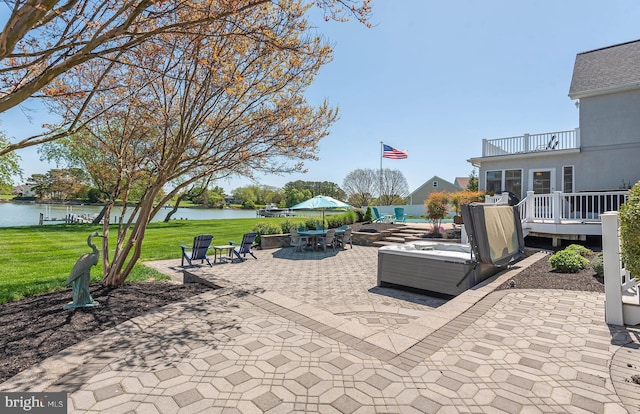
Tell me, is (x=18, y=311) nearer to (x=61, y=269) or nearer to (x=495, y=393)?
(x=61, y=269)

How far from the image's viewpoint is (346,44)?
6.34m

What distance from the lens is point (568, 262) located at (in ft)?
21.4

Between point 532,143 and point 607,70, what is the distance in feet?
13.0

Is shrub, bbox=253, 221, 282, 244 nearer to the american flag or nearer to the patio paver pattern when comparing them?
the patio paver pattern

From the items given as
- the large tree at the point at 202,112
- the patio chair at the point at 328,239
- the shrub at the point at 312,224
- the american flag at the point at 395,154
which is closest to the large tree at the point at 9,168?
the shrub at the point at 312,224

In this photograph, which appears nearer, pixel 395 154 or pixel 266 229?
pixel 266 229

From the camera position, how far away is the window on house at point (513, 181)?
47.6 ft

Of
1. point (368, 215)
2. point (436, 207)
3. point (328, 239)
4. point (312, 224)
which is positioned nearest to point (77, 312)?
point (328, 239)

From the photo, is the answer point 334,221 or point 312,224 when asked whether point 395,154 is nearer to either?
point 334,221

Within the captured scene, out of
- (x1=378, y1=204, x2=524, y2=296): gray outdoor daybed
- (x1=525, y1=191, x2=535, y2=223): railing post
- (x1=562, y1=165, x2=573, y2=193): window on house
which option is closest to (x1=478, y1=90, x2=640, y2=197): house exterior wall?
(x1=562, y1=165, x2=573, y2=193): window on house

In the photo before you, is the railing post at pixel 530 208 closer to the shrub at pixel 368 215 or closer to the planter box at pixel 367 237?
the planter box at pixel 367 237

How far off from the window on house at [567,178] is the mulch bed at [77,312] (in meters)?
8.74

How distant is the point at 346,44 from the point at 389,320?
17.7 ft

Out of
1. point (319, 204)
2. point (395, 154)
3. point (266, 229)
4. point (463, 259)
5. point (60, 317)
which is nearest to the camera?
point (60, 317)
